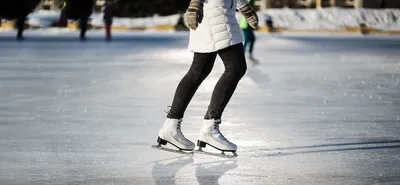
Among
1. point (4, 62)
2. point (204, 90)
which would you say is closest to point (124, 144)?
point (204, 90)

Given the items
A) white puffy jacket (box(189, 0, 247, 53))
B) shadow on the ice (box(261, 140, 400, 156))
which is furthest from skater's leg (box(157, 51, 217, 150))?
shadow on the ice (box(261, 140, 400, 156))

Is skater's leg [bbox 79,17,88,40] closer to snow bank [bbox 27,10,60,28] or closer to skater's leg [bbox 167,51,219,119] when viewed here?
snow bank [bbox 27,10,60,28]

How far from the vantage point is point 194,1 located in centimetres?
639

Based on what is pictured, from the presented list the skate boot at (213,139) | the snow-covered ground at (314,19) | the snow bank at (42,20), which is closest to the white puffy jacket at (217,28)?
the skate boot at (213,139)

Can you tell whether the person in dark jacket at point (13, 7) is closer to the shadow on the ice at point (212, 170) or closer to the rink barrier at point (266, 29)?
the rink barrier at point (266, 29)

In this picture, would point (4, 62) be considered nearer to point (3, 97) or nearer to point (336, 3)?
point (3, 97)

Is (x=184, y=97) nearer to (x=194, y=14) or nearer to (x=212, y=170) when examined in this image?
(x=194, y=14)

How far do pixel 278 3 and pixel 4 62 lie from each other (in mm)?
39350

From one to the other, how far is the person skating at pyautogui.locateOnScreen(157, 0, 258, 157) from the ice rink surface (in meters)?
0.19

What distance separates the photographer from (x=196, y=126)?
8.22 meters

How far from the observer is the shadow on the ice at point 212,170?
17.6 feet

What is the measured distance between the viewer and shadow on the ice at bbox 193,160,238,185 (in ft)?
17.6

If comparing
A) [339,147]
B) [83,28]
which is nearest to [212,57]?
[339,147]

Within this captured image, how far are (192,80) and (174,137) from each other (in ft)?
1.38
